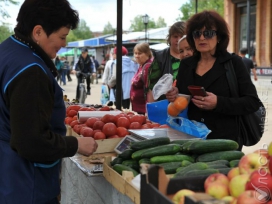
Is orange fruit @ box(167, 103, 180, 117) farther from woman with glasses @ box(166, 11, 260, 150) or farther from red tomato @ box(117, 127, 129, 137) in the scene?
red tomato @ box(117, 127, 129, 137)

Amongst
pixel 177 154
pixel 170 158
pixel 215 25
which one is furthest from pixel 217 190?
pixel 215 25

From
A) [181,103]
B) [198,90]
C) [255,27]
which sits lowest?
[181,103]

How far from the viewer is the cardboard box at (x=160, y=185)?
4.66ft

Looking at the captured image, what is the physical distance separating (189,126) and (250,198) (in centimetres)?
171

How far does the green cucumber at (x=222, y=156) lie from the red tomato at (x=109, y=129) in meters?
1.21

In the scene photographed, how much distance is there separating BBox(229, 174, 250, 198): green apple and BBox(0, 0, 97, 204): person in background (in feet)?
2.84

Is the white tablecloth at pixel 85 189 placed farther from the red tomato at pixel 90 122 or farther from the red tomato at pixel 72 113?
the red tomato at pixel 72 113

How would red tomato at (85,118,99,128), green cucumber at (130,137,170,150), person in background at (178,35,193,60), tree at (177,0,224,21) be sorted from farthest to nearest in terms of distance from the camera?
tree at (177,0,224,21) < person in background at (178,35,193,60) < red tomato at (85,118,99,128) < green cucumber at (130,137,170,150)

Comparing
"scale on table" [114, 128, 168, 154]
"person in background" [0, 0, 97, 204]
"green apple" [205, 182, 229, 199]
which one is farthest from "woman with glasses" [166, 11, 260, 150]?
"green apple" [205, 182, 229, 199]

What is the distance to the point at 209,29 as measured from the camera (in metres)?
3.19

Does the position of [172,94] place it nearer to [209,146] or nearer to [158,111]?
Answer: [158,111]

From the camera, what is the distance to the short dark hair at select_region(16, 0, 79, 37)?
2.02 m

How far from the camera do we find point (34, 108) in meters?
1.88

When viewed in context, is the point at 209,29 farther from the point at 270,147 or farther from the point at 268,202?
the point at 268,202
